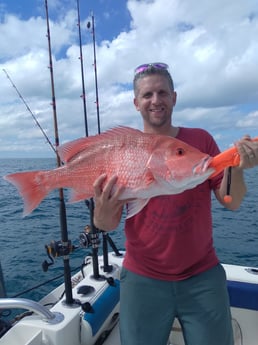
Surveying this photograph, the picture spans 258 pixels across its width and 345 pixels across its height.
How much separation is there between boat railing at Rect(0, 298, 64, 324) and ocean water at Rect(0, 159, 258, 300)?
2.52 meters

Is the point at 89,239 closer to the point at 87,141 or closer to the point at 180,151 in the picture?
the point at 87,141

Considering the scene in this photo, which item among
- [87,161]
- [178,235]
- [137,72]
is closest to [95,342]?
[178,235]

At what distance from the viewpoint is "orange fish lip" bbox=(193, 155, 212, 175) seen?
1793 mm

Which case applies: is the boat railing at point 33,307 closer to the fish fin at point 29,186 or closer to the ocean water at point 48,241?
the fish fin at point 29,186

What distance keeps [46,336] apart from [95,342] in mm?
762

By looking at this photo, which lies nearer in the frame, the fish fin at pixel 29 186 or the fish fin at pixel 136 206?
the fish fin at pixel 136 206

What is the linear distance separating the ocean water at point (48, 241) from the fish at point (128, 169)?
3.51 meters

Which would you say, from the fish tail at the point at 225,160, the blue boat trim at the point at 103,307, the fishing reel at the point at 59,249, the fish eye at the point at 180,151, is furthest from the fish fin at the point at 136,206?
the blue boat trim at the point at 103,307

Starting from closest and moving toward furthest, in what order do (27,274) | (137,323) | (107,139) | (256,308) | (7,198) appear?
(107,139) < (137,323) < (256,308) < (27,274) < (7,198)

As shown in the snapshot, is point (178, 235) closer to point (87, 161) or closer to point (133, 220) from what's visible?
point (133, 220)

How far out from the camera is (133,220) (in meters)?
2.24

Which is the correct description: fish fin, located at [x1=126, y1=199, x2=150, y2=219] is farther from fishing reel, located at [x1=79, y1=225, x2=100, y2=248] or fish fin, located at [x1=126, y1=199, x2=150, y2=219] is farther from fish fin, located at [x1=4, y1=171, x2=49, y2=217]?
fishing reel, located at [x1=79, y1=225, x2=100, y2=248]

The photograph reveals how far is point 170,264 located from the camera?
7.02 feet

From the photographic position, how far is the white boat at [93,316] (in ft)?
8.79
